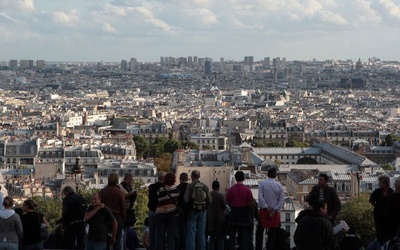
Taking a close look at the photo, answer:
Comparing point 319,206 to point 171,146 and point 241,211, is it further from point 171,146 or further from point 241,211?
point 171,146

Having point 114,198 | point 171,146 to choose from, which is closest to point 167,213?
point 114,198

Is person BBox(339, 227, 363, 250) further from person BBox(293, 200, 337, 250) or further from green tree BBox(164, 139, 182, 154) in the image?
green tree BBox(164, 139, 182, 154)

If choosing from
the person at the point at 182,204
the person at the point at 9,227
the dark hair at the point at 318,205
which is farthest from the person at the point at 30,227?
the dark hair at the point at 318,205

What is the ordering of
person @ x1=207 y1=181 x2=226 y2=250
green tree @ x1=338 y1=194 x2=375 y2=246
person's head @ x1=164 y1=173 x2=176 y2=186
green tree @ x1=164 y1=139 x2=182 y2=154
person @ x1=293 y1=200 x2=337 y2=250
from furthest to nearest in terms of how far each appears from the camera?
green tree @ x1=164 y1=139 x2=182 y2=154, green tree @ x1=338 y1=194 x2=375 y2=246, person @ x1=207 y1=181 x2=226 y2=250, person's head @ x1=164 y1=173 x2=176 y2=186, person @ x1=293 y1=200 x2=337 y2=250

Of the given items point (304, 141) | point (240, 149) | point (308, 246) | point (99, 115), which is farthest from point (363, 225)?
point (99, 115)

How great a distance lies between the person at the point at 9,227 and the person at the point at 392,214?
3293mm

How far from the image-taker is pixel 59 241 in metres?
10.0

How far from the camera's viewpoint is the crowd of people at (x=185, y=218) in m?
8.92

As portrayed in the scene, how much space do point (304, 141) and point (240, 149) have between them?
15029mm

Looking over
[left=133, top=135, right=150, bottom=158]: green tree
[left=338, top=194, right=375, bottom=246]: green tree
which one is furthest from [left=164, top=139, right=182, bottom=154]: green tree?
[left=338, top=194, right=375, bottom=246]: green tree

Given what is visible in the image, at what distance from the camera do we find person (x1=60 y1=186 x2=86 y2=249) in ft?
31.2

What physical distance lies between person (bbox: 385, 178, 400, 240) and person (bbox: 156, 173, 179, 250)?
1.97 meters

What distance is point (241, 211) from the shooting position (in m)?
10.0

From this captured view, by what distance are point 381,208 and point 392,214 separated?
7.0 inches
